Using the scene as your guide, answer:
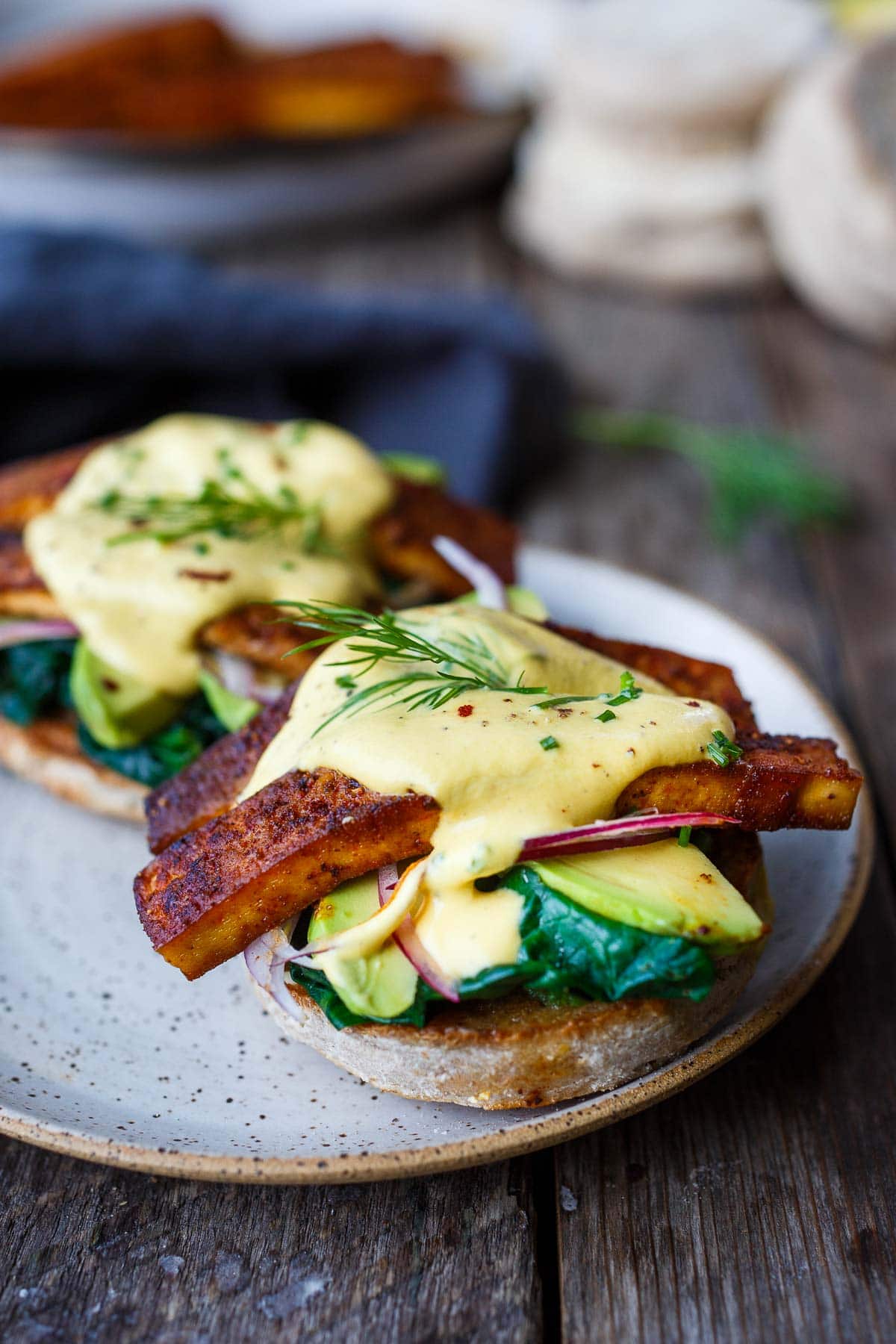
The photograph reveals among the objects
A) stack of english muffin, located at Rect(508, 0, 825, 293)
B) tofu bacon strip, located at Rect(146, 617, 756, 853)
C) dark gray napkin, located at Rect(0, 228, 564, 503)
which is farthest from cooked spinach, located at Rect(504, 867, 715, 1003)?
stack of english muffin, located at Rect(508, 0, 825, 293)

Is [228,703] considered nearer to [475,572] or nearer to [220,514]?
[220,514]

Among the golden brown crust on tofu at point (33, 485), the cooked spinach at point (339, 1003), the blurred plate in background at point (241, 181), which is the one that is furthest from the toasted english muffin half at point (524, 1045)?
the blurred plate in background at point (241, 181)

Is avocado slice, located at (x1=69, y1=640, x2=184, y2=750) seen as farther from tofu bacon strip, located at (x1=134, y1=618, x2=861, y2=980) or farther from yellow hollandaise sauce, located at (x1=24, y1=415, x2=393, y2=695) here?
tofu bacon strip, located at (x1=134, y1=618, x2=861, y2=980)

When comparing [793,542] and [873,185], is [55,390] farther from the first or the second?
[873,185]

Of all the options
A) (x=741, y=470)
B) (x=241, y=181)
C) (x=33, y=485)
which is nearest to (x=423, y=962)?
(x=33, y=485)

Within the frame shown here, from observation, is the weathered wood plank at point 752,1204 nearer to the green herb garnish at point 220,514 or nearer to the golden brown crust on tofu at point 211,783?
the golden brown crust on tofu at point 211,783
